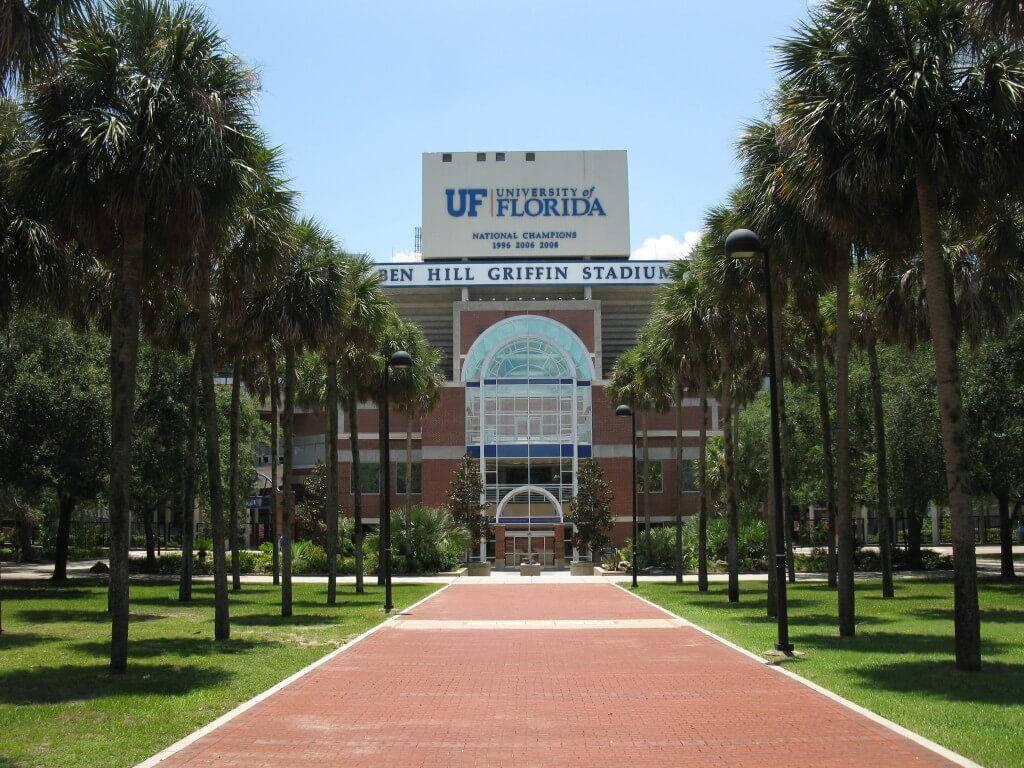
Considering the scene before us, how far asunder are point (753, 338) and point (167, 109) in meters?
19.3

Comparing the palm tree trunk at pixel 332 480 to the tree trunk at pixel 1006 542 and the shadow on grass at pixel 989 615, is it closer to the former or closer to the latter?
the shadow on grass at pixel 989 615

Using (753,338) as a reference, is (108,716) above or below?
below

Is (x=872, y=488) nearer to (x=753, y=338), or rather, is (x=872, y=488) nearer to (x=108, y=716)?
(x=753, y=338)

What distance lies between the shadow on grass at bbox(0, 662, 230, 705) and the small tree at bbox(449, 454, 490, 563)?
145ft

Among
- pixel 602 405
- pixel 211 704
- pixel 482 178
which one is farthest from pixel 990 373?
pixel 482 178

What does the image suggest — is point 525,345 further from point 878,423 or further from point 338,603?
point 878,423

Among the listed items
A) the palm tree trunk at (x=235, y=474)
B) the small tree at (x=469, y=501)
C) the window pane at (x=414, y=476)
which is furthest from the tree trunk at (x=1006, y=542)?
the window pane at (x=414, y=476)

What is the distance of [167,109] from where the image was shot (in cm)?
1560

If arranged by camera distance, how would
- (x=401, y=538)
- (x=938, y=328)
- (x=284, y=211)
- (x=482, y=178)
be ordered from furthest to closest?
(x=482, y=178) → (x=401, y=538) → (x=284, y=211) → (x=938, y=328)

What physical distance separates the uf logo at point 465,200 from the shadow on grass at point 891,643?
59.8m

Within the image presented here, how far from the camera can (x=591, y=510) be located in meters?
60.6

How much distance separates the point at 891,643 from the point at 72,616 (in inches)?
747

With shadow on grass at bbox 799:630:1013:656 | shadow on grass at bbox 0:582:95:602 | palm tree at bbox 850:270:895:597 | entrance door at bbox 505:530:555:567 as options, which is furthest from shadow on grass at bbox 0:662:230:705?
entrance door at bbox 505:530:555:567

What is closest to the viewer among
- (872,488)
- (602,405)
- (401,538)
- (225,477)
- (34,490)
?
(34,490)
